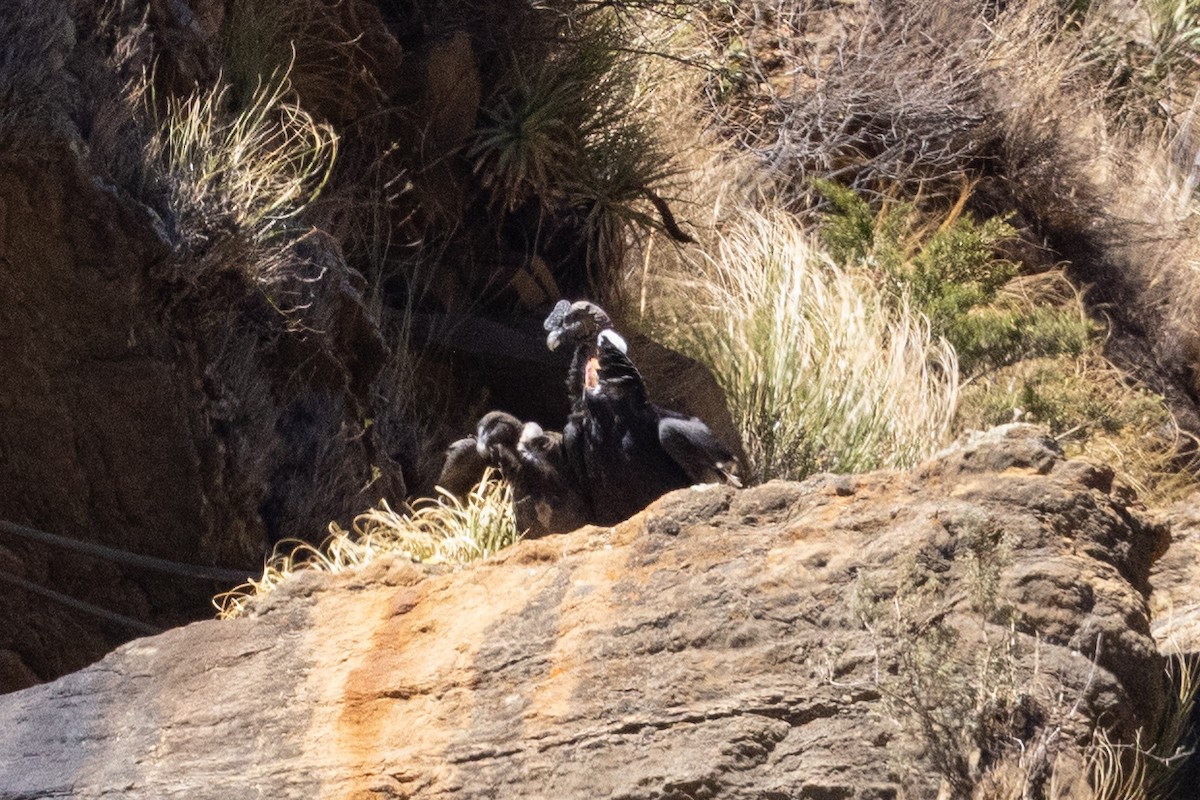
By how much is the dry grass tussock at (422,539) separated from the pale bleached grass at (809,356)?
55.0 inches

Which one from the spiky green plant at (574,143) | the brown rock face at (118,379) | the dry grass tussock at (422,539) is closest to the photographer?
the brown rock face at (118,379)

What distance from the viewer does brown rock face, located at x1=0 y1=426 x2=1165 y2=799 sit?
130 inches

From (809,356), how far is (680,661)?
4.50 m

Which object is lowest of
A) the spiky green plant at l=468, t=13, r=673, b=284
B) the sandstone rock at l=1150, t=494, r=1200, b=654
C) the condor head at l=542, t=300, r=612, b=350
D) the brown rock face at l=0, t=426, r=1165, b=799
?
the sandstone rock at l=1150, t=494, r=1200, b=654

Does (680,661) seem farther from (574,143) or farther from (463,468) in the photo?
(574,143)

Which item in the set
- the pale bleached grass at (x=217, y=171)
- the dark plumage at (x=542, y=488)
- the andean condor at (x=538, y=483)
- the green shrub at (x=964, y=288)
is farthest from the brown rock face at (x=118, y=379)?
the green shrub at (x=964, y=288)

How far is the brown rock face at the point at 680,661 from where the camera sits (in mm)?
3303

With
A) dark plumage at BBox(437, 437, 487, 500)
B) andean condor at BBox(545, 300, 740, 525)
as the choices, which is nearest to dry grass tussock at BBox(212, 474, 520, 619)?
dark plumage at BBox(437, 437, 487, 500)

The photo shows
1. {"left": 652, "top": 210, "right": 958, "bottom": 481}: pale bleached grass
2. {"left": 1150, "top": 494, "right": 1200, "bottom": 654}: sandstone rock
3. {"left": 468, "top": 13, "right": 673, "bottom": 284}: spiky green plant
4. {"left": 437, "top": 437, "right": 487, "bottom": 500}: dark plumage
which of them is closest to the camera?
{"left": 1150, "top": 494, "right": 1200, "bottom": 654}: sandstone rock

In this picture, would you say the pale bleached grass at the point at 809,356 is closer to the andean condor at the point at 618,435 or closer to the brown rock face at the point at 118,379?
the andean condor at the point at 618,435

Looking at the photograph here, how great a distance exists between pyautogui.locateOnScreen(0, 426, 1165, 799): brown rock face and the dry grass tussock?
1115mm

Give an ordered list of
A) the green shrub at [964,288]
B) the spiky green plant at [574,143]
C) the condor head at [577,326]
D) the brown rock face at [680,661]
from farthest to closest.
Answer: the green shrub at [964,288], the spiky green plant at [574,143], the condor head at [577,326], the brown rock face at [680,661]

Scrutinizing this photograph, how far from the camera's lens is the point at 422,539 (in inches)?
225

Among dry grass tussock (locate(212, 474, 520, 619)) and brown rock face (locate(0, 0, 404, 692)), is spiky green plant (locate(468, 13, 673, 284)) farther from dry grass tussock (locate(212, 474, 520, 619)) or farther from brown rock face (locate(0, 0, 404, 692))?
dry grass tussock (locate(212, 474, 520, 619))
